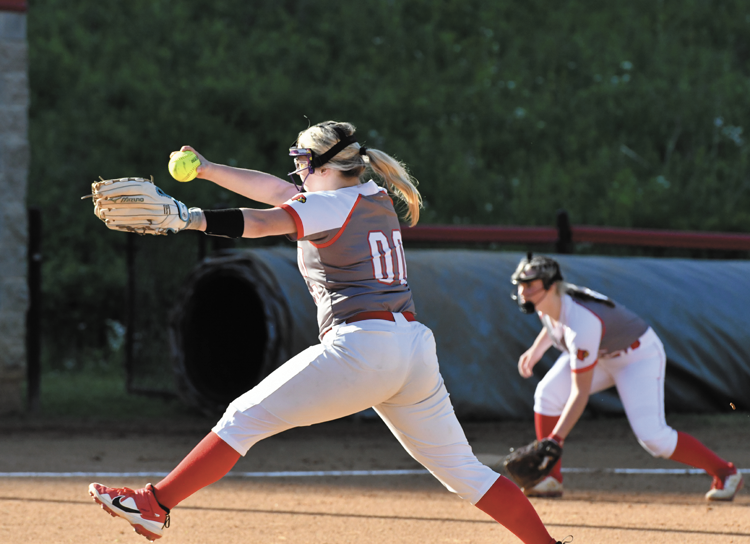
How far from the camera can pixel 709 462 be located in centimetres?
576

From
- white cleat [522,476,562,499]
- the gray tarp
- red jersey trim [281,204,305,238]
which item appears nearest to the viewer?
red jersey trim [281,204,305,238]

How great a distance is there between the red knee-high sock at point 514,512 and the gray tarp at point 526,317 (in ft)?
15.8

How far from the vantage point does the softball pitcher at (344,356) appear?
11.4 ft

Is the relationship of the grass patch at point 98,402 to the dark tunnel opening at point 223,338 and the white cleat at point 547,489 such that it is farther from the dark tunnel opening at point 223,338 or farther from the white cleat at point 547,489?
the white cleat at point 547,489

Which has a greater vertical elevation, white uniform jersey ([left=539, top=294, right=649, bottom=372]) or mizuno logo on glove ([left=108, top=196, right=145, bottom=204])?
mizuno logo on glove ([left=108, top=196, right=145, bottom=204])

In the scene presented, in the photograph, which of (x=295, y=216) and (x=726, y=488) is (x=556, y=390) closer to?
(x=726, y=488)

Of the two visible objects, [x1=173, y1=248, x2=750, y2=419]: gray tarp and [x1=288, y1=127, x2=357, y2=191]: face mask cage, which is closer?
[x1=288, y1=127, x2=357, y2=191]: face mask cage

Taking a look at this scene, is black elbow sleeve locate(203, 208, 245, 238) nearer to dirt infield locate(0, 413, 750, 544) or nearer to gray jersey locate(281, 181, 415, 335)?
gray jersey locate(281, 181, 415, 335)

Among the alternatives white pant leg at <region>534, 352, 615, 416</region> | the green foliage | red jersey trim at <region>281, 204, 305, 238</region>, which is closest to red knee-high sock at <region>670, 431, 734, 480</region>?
white pant leg at <region>534, 352, 615, 416</region>

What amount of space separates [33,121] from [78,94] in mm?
1164

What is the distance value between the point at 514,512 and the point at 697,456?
235 centimetres

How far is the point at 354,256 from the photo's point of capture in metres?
3.62

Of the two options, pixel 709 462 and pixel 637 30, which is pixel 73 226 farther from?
pixel 637 30

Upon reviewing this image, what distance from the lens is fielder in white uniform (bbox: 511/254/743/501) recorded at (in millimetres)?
5754
